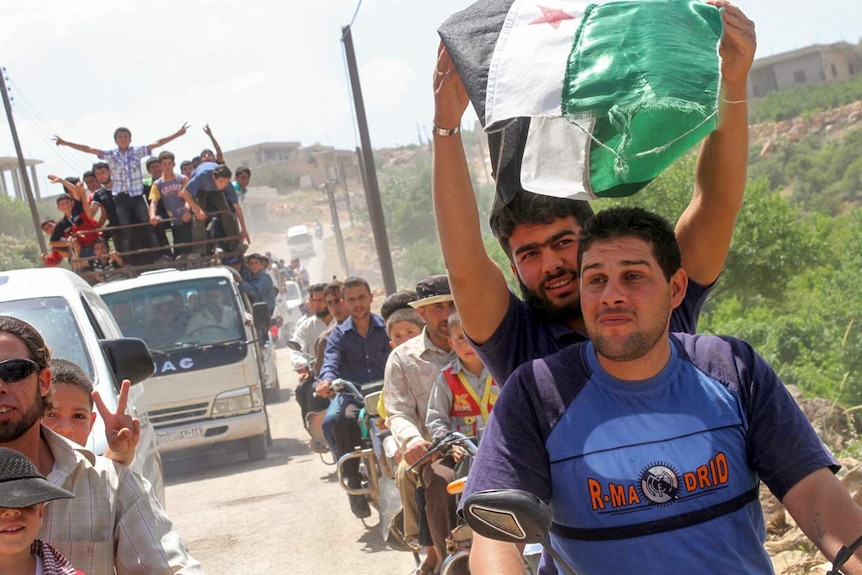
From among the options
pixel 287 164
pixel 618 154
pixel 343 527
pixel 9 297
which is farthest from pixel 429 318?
pixel 287 164

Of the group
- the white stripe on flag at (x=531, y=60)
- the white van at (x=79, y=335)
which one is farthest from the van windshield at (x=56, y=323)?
→ the white stripe on flag at (x=531, y=60)

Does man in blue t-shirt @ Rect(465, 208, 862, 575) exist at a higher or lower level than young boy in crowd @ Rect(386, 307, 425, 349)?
higher

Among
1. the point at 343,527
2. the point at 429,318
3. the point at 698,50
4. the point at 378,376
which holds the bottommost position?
the point at 343,527

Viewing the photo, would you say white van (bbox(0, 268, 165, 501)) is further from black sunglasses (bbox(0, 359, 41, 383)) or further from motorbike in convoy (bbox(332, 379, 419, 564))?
black sunglasses (bbox(0, 359, 41, 383))

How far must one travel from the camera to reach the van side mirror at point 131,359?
577 centimetres

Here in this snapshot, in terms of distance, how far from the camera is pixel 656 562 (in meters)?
2.43

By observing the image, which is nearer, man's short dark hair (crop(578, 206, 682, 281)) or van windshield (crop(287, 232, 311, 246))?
man's short dark hair (crop(578, 206, 682, 281))

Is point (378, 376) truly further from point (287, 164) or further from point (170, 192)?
point (287, 164)

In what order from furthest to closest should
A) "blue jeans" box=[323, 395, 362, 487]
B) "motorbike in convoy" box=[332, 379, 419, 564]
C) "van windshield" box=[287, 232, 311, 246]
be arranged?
"van windshield" box=[287, 232, 311, 246], "blue jeans" box=[323, 395, 362, 487], "motorbike in convoy" box=[332, 379, 419, 564]

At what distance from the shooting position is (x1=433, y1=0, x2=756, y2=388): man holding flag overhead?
2670mm

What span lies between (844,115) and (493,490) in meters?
70.3

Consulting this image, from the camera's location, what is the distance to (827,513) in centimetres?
241

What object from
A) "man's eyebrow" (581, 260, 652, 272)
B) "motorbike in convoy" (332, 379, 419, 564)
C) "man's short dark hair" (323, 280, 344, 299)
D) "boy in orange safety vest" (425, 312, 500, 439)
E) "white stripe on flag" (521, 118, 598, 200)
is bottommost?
"motorbike in convoy" (332, 379, 419, 564)

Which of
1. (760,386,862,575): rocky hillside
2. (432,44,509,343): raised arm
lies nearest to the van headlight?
(760,386,862,575): rocky hillside
